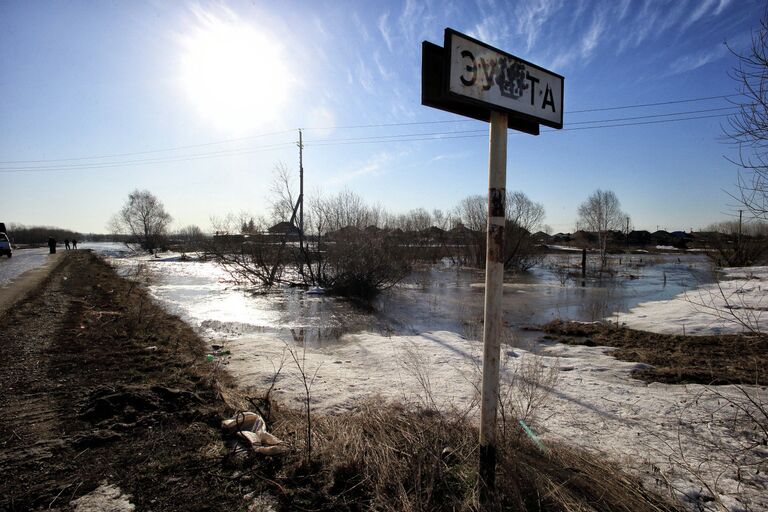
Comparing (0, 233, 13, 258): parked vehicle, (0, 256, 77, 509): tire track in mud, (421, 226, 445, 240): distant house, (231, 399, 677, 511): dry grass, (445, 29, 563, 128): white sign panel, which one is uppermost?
(421, 226, 445, 240): distant house

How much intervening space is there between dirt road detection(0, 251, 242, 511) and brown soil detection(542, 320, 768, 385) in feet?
17.1

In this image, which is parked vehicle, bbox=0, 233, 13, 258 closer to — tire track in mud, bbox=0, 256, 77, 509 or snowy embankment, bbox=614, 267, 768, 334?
tire track in mud, bbox=0, 256, 77, 509

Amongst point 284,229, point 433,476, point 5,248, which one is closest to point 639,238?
point 284,229

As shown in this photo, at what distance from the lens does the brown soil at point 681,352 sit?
594 centimetres

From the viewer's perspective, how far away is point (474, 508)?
2170mm

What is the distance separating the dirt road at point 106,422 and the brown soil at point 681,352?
5.20 m

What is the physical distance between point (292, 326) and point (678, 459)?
9.63m

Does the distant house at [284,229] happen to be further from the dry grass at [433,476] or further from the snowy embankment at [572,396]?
the dry grass at [433,476]

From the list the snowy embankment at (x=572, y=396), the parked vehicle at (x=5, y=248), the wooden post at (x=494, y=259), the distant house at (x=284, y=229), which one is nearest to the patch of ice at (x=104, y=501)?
the snowy embankment at (x=572, y=396)

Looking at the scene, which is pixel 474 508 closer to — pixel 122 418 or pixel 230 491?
pixel 230 491

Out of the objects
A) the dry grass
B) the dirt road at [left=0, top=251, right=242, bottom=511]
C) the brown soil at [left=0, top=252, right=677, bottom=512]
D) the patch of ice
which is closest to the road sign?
the dry grass

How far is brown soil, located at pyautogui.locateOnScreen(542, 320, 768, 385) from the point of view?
5.94m

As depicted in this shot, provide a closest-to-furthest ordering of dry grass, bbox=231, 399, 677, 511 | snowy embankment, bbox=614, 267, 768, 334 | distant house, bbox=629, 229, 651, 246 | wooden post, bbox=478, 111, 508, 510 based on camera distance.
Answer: wooden post, bbox=478, 111, 508, 510 < dry grass, bbox=231, 399, 677, 511 < snowy embankment, bbox=614, 267, 768, 334 < distant house, bbox=629, 229, 651, 246

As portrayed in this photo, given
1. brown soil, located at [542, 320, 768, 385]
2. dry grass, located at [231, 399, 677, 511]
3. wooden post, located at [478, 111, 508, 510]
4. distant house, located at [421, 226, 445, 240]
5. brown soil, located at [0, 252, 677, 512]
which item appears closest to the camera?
wooden post, located at [478, 111, 508, 510]
